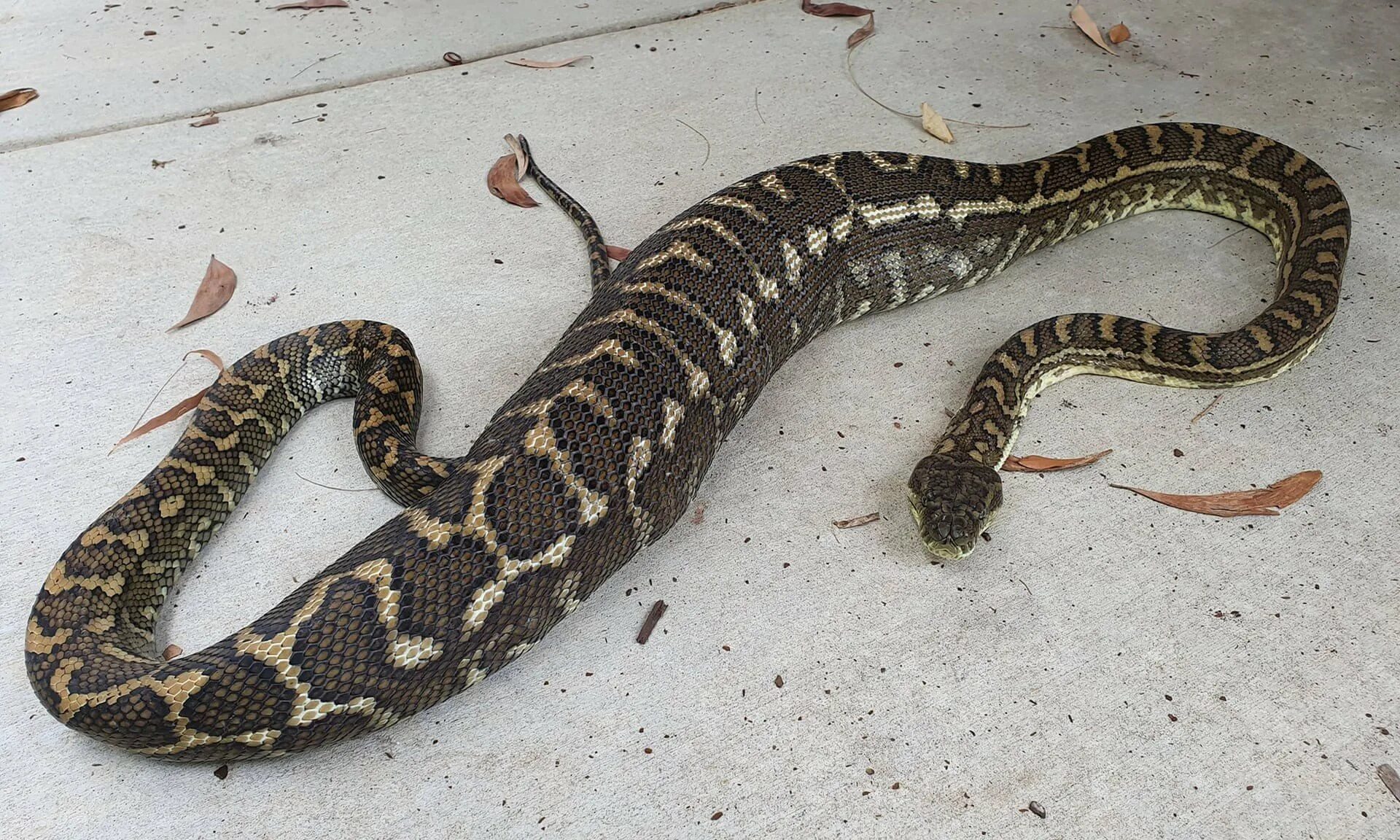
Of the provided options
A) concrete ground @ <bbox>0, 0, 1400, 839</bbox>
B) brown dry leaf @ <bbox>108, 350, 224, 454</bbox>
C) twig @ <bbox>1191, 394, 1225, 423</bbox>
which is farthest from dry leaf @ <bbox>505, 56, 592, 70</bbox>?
twig @ <bbox>1191, 394, 1225, 423</bbox>

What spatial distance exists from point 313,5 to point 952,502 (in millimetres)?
5909

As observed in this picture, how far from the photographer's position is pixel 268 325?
15.5 feet

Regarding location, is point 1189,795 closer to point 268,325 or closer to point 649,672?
Result: point 649,672

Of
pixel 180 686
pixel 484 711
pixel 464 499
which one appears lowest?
pixel 484 711

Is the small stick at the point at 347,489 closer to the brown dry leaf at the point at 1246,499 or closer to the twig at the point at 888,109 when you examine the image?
the brown dry leaf at the point at 1246,499

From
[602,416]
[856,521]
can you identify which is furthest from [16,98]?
[856,521]

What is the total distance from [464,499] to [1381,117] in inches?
229

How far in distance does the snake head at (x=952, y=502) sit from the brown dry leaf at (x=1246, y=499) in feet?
2.14

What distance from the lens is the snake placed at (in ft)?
9.97

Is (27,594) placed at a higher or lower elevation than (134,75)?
lower

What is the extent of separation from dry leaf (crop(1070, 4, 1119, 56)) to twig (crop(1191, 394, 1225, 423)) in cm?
314

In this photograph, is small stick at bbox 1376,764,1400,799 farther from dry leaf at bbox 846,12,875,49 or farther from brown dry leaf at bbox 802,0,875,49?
brown dry leaf at bbox 802,0,875,49

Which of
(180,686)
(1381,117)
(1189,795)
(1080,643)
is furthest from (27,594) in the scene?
(1381,117)

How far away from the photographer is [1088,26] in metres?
6.69
